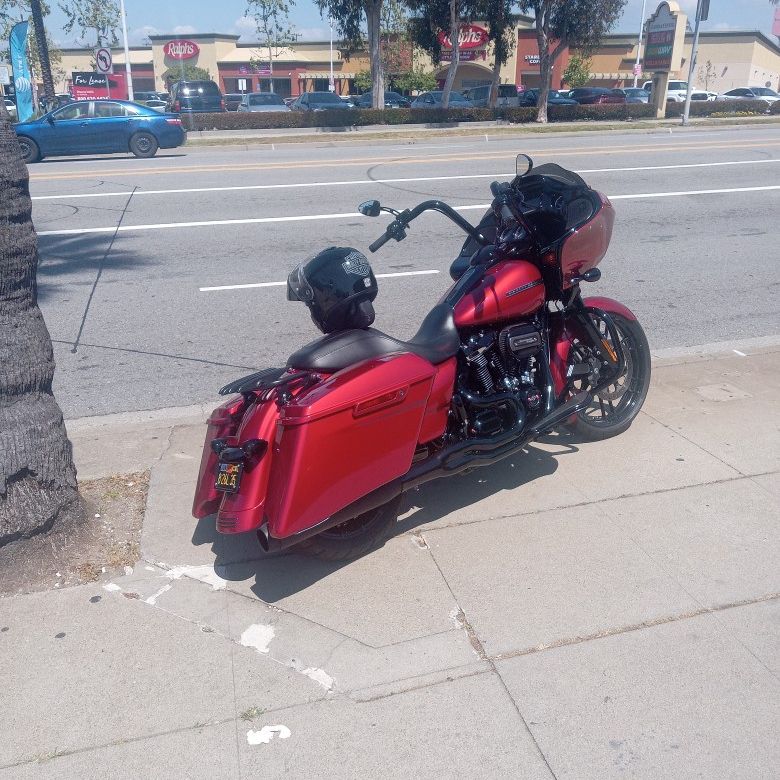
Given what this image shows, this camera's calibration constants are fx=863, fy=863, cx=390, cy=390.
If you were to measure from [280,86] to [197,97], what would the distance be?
1367 inches

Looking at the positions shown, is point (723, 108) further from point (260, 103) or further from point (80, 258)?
point (80, 258)

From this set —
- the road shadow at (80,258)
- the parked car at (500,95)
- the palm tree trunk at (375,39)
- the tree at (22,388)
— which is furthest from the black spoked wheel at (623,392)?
the parked car at (500,95)

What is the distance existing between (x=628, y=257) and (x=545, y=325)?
571 cm

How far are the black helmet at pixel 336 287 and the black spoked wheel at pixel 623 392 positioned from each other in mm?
1753

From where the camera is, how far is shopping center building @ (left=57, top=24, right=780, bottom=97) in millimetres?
60688

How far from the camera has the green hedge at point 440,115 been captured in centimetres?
2907

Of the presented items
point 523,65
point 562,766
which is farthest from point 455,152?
point 523,65

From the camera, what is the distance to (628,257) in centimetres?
970

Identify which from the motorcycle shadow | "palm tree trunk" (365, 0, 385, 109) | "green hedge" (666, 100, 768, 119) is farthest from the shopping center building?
the motorcycle shadow

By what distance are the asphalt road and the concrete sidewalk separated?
2.41m

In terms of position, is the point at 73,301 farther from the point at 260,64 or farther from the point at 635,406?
the point at 260,64

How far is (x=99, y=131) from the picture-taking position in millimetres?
20297

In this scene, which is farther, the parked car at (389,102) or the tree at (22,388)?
Answer: the parked car at (389,102)

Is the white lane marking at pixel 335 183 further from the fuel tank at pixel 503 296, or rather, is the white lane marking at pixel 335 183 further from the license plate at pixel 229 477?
the license plate at pixel 229 477
